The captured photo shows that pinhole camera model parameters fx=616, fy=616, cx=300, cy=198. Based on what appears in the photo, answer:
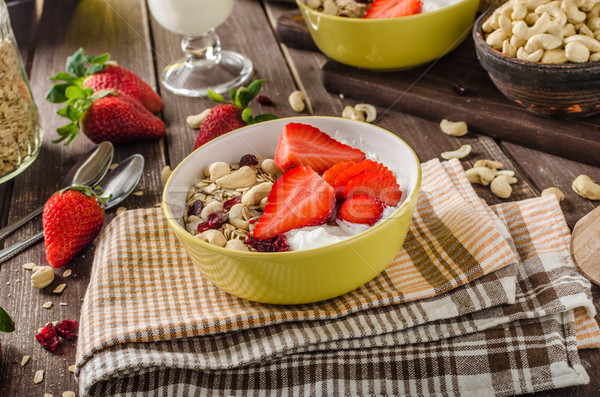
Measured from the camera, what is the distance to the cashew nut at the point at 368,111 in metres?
1.14

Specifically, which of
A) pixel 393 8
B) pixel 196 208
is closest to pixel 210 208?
pixel 196 208

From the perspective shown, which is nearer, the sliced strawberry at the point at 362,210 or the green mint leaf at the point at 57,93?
the sliced strawberry at the point at 362,210

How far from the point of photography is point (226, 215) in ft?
2.42

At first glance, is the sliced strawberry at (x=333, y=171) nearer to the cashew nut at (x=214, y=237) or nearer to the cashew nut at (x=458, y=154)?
the cashew nut at (x=214, y=237)

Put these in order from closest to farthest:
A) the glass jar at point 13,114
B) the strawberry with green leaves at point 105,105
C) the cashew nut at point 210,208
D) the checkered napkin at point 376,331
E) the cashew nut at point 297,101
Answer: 1. the checkered napkin at point 376,331
2. the cashew nut at point 210,208
3. the glass jar at point 13,114
4. the strawberry with green leaves at point 105,105
5. the cashew nut at point 297,101

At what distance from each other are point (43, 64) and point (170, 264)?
886 mm

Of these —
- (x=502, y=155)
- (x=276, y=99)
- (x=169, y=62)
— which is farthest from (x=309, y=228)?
(x=169, y=62)

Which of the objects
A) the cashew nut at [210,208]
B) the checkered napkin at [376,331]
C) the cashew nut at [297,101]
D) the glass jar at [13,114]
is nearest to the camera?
the checkered napkin at [376,331]

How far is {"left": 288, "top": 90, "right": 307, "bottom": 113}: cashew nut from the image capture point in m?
1.19

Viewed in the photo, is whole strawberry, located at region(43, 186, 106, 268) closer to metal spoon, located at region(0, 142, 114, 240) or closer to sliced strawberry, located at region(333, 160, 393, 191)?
metal spoon, located at region(0, 142, 114, 240)

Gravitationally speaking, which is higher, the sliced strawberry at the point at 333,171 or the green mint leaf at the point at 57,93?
the sliced strawberry at the point at 333,171

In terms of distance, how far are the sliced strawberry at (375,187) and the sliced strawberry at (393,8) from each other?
0.50m

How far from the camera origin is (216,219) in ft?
2.38

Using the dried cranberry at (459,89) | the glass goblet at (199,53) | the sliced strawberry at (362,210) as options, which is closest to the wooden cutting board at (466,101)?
the dried cranberry at (459,89)
